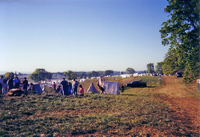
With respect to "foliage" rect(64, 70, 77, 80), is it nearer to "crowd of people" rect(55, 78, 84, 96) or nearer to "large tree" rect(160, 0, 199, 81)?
"crowd of people" rect(55, 78, 84, 96)

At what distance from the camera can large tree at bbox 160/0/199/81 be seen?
1491cm

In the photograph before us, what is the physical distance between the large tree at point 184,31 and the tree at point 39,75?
10361 cm

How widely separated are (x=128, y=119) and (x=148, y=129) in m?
1.57

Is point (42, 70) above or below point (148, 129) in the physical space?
above

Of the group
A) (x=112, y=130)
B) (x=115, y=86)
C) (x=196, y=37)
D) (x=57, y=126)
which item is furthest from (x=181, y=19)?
(x=57, y=126)

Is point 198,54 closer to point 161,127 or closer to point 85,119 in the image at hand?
point 161,127

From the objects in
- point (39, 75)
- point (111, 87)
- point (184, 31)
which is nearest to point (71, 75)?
point (39, 75)

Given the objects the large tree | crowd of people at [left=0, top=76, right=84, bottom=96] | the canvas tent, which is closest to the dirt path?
the large tree

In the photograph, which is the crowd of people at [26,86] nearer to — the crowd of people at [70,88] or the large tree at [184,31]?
the crowd of people at [70,88]

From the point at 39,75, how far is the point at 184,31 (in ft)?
353

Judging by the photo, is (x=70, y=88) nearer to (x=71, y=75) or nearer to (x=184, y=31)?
(x=184, y=31)

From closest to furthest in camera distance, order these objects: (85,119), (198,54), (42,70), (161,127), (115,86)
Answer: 1. (161,127)
2. (85,119)
3. (198,54)
4. (115,86)
5. (42,70)

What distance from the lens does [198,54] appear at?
48.0ft

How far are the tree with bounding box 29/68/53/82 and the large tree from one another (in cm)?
10361
